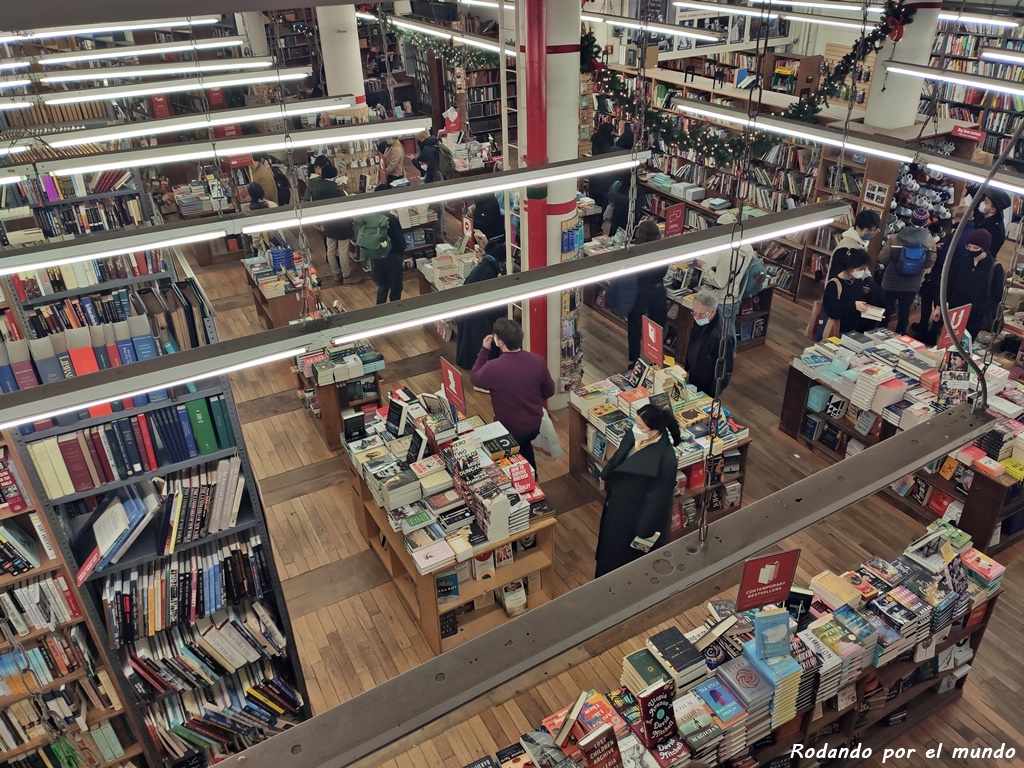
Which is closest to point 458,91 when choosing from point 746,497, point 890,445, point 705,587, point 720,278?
point 720,278

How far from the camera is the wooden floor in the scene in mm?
4754

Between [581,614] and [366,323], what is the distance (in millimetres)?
1668

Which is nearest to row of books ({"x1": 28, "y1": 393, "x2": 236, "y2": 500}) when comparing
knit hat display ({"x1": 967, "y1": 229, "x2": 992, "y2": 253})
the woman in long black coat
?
the woman in long black coat

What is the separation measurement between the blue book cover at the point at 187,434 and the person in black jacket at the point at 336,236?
18.9 ft

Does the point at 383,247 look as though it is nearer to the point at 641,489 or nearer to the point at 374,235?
the point at 374,235

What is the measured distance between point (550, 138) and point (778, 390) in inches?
140

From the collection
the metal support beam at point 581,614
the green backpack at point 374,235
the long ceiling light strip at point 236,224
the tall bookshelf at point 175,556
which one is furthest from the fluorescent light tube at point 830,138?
the green backpack at point 374,235

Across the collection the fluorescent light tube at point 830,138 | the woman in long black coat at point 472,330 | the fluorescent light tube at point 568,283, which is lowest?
the woman in long black coat at point 472,330

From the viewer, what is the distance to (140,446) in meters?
3.79

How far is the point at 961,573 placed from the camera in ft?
14.7

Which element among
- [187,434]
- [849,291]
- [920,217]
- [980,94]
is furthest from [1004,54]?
[187,434]

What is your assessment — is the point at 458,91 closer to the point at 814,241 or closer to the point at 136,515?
the point at 814,241

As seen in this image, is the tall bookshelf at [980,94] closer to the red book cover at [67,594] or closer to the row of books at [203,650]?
the row of books at [203,650]

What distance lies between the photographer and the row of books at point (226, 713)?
431 centimetres
